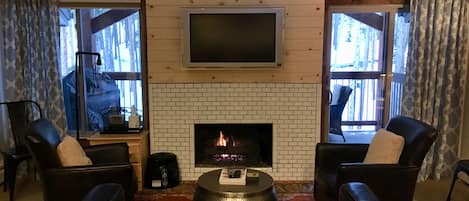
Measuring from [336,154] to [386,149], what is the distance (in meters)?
0.49

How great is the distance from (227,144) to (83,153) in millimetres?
1735

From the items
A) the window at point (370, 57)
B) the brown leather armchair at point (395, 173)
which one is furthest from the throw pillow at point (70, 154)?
the window at point (370, 57)

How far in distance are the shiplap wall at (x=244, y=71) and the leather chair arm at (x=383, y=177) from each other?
144cm

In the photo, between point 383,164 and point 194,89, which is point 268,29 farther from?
point 383,164

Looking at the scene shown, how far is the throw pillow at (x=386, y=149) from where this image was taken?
3.14 meters

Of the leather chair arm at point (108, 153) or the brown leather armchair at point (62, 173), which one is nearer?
the brown leather armchair at point (62, 173)

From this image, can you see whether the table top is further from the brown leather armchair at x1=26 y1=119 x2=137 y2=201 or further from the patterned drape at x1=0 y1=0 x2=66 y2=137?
the patterned drape at x1=0 y1=0 x2=66 y2=137

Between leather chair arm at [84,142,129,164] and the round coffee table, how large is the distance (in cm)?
88

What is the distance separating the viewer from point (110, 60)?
4.54m

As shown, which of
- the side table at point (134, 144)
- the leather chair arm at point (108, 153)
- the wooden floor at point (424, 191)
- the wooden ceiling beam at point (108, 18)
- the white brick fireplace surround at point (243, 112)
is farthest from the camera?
the wooden ceiling beam at point (108, 18)

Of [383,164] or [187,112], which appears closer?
[383,164]

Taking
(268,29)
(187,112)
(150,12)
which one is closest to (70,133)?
(187,112)

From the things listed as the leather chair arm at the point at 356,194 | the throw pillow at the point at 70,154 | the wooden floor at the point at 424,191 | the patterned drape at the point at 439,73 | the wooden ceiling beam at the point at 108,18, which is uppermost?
the wooden ceiling beam at the point at 108,18

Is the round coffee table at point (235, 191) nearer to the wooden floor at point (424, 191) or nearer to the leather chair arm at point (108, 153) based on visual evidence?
the leather chair arm at point (108, 153)
